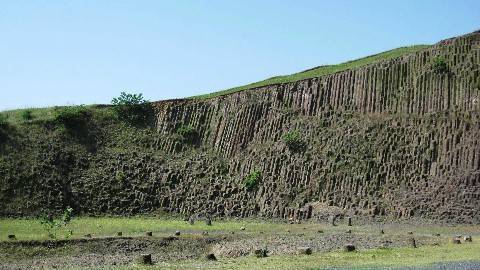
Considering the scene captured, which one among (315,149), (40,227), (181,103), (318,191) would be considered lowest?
(40,227)

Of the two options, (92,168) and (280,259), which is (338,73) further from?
(280,259)

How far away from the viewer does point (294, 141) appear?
5538 centimetres

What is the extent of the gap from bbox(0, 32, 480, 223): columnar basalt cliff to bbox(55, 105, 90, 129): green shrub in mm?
1175

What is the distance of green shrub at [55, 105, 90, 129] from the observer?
2450 inches

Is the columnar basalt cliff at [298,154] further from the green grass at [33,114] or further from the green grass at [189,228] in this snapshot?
the green grass at [189,228]

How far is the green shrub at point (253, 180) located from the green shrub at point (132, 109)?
1498 cm

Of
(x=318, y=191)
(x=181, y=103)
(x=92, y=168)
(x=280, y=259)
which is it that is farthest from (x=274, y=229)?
(x=181, y=103)

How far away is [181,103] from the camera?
65.9 metres

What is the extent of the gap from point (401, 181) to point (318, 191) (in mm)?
6489

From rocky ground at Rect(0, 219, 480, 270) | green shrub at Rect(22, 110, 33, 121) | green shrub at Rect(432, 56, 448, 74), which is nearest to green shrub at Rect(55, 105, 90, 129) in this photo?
green shrub at Rect(22, 110, 33, 121)

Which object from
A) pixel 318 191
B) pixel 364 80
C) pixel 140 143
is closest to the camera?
pixel 318 191

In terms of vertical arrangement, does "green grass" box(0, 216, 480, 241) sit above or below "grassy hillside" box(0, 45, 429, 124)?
below

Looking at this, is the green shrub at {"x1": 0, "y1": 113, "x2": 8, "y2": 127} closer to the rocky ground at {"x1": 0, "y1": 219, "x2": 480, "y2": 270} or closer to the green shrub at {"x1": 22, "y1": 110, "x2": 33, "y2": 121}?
the green shrub at {"x1": 22, "y1": 110, "x2": 33, "y2": 121}

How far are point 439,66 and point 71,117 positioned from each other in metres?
33.2
